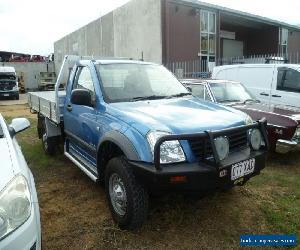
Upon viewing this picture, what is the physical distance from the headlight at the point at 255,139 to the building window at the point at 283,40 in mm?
24226

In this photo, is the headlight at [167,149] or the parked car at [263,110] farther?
the parked car at [263,110]

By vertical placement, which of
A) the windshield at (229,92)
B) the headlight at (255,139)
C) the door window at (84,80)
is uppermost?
the door window at (84,80)

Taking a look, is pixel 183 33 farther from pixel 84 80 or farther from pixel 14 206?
pixel 14 206

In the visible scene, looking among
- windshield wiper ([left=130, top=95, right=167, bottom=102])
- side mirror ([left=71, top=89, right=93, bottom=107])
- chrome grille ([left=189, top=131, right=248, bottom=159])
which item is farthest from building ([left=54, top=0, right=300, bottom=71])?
chrome grille ([left=189, top=131, right=248, bottom=159])

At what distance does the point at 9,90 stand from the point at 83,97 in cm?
2208

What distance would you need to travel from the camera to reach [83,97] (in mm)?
4215

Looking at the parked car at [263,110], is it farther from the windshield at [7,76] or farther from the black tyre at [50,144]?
the windshield at [7,76]

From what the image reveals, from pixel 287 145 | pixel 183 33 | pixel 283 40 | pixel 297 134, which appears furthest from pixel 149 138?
pixel 283 40

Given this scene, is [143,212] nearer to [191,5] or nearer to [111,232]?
[111,232]

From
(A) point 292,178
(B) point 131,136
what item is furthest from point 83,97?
(A) point 292,178

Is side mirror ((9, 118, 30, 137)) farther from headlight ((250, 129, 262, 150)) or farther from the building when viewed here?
the building

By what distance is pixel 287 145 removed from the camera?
5.75m

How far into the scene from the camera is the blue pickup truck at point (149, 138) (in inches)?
127

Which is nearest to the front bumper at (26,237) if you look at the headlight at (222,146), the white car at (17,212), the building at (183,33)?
the white car at (17,212)
